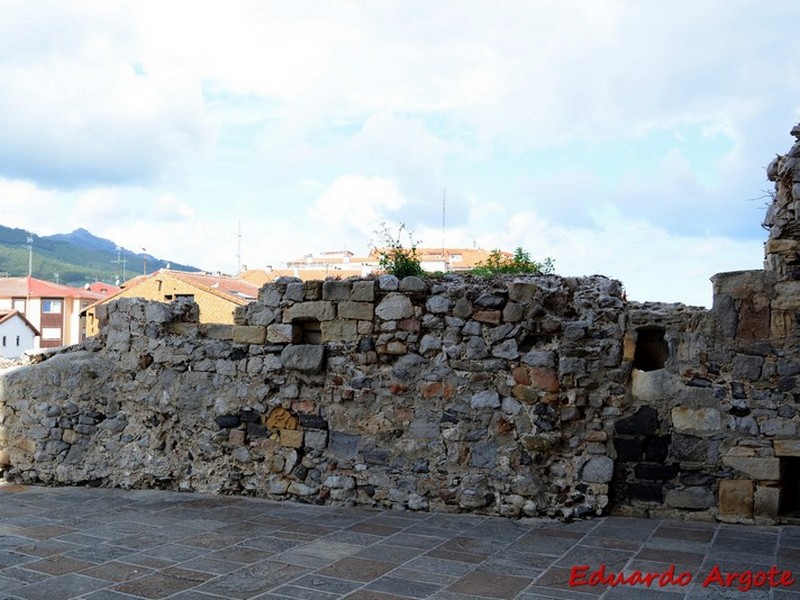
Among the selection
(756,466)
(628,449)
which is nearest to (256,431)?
(628,449)

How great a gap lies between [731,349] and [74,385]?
19.4ft

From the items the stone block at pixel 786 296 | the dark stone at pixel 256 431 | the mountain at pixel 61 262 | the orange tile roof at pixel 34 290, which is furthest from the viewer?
the mountain at pixel 61 262

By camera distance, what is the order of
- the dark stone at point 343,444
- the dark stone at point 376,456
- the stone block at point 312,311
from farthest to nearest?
the stone block at point 312,311
the dark stone at point 343,444
the dark stone at point 376,456

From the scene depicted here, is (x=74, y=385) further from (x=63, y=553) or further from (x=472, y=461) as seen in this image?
(x=472, y=461)

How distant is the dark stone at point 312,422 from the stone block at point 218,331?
1.05 meters

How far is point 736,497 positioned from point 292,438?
11.6ft

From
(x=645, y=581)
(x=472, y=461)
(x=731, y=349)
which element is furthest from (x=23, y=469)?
(x=731, y=349)

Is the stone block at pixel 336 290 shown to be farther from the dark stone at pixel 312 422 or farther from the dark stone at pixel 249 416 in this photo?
the dark stone at pixel 249 416

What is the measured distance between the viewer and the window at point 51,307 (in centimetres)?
4975

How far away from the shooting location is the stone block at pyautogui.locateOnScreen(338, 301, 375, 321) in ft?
20.2

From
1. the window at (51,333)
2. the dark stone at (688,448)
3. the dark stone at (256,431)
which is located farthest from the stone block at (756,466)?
the window at (51,333)

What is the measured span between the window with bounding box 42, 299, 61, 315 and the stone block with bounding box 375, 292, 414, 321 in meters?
49.6

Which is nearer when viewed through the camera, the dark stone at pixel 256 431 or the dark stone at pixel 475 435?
the dark stone at pixel 475 435

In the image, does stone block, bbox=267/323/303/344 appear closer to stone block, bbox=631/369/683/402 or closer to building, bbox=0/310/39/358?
stone block, bbox=631/369/683/402
